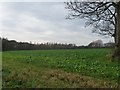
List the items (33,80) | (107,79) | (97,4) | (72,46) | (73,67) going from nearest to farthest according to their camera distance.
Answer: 1. (33,80)
2. (107,79)
3. (73,67)
4. (97,4)
5. (72,46)

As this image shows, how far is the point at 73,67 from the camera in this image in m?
15.9

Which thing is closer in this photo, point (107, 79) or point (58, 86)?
point (58, 86)

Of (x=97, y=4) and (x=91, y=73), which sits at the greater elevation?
(x=97, y=4)

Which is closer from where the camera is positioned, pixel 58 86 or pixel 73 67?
pixel 58 86

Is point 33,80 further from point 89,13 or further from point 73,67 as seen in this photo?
point 89,13

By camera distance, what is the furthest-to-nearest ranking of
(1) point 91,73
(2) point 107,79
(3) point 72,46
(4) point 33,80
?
(3) point 72,46, (1) point 91,73, (2) point 107,79, (4) point 33,80

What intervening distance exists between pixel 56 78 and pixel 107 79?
8.16ft

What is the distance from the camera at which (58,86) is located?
10.5 meters

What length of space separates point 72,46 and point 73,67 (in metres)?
37.6

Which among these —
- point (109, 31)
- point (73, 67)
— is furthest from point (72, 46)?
point (73, 67)

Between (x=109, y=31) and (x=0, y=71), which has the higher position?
(x=109, y=31)

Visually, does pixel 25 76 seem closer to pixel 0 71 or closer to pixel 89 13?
pixel 0 71

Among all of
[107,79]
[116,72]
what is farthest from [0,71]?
[116,72]

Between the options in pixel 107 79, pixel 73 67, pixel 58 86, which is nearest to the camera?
pixel 58 86
